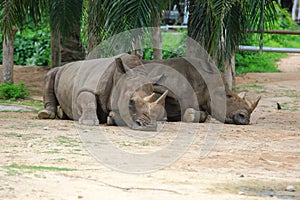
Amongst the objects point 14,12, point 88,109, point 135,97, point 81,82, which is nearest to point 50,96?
point 81,82

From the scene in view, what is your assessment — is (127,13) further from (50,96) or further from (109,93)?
(50,96)

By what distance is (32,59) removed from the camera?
21.2 m

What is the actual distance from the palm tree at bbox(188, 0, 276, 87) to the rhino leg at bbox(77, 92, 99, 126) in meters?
1.78

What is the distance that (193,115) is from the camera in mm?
11039

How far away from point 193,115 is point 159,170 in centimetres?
424

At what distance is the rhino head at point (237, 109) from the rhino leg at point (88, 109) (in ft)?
7.36

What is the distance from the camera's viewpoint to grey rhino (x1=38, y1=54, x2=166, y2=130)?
970 cm

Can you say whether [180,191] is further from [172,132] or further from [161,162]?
[172,132]

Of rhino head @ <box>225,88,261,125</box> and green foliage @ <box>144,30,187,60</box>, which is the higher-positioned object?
rhino head @ <box>225,88,261,125</box>

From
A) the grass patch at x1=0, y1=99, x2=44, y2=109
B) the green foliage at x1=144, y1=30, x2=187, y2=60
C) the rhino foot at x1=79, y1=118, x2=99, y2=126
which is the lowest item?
the grass patch at x1=0, y1=99, x2=44, y2=109

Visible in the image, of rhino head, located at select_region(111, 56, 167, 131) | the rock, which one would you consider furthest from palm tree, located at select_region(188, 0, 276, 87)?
the rock

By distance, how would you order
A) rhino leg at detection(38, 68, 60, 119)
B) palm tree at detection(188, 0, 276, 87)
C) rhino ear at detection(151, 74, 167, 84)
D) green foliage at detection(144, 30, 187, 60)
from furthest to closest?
green foliage at detection(144, 30, 187, 60) < rhino leg at detection(38, 68, 60, 119) < rhino ear at detection(151, 74, 167, 84) < palm tree at detection(188, 0, 276, 87)

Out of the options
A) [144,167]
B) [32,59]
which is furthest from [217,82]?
[32,59]

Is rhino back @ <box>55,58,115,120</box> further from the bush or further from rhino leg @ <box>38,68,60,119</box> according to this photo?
the bush
